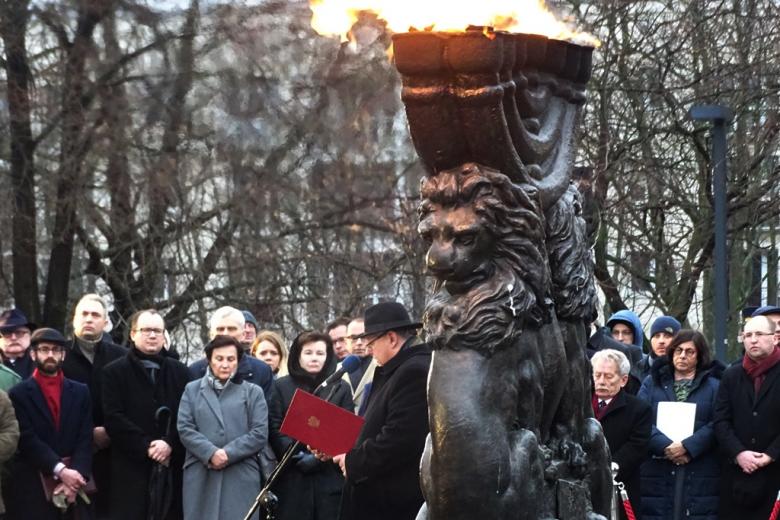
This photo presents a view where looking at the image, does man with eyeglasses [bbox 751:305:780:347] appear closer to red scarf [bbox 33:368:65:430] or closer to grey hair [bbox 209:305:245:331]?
grey hair [bbox 209:305:245:331]

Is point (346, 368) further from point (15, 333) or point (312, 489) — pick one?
point (15, 333)

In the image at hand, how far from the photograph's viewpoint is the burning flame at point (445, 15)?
23.8 feet

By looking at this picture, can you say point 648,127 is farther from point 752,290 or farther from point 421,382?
point 421,382

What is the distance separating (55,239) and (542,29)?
1590 cm

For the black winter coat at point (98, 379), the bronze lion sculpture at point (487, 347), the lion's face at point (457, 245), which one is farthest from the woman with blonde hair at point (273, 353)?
the lion's face at point (457, 245)

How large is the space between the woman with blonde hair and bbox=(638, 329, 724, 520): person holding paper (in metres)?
3.15

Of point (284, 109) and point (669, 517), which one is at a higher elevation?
point (284, 109)

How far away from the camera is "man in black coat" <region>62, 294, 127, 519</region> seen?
538 inches

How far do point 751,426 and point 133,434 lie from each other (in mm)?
4225

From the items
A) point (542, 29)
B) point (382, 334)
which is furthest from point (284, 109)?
point (542, 29)

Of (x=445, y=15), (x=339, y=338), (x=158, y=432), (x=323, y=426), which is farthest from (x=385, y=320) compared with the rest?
(x=339, y=338)

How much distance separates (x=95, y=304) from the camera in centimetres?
1413

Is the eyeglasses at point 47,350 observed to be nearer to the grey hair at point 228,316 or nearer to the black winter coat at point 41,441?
the black winter coat at point 41,441

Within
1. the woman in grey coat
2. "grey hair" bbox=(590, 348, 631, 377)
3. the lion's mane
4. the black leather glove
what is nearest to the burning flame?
the lion's mane
